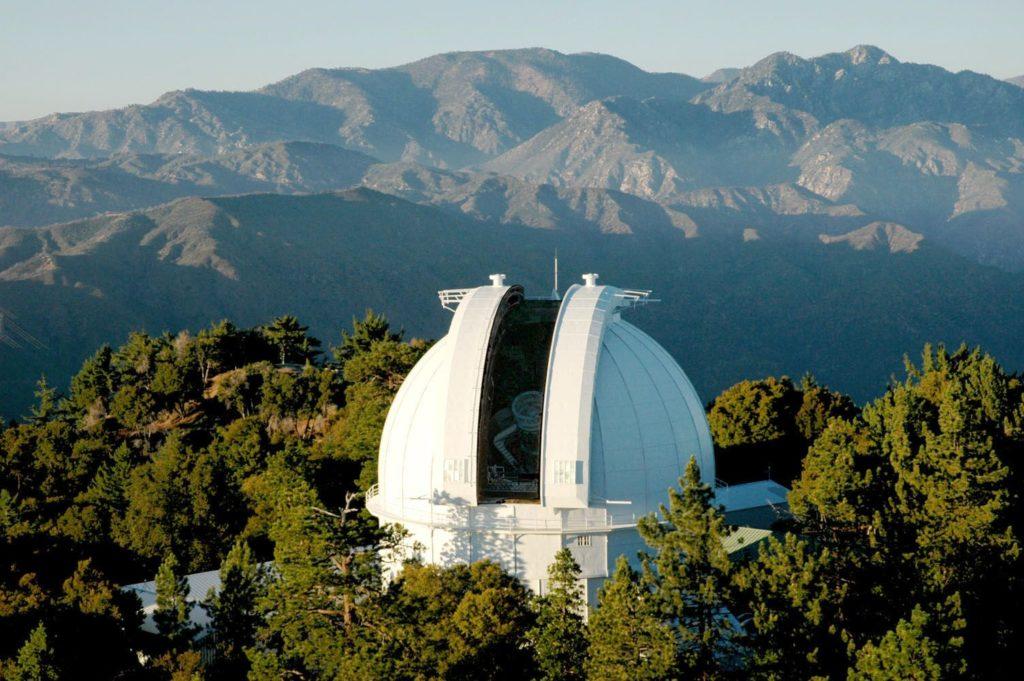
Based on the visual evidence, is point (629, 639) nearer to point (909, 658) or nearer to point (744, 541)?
point (909, 658)

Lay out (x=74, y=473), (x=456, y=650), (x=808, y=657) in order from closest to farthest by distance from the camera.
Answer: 1. (x=808, y=657)
2. (x=456, y=650)
3. (x=74, y=473)

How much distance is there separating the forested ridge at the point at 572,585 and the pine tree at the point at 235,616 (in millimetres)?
58

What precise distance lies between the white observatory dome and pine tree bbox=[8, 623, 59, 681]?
10.5 meters

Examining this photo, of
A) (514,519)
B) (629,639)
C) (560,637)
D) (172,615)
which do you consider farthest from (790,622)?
(172,615)

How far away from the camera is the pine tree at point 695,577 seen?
91.2 feet

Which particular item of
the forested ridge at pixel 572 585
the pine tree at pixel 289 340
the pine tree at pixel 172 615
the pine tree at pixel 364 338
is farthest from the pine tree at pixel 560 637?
the pine tree at pixel 289 340

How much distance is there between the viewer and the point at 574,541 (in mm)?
34188

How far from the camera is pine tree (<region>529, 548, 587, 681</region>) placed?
28641 mm

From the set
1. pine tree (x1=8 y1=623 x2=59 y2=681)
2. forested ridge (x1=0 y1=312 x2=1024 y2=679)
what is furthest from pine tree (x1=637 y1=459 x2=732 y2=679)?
pine tree (x1=8 y1=623 x2=59 y2=681)

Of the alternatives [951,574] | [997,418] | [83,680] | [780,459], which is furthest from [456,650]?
[780,459]

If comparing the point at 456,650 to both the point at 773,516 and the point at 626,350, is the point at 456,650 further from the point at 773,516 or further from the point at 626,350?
the point at 773,516

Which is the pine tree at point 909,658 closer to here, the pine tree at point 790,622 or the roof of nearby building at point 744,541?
the pine tree at point 790,622

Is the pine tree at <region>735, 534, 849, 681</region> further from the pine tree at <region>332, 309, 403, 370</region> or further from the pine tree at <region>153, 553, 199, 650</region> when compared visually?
the pine tree at <region>332, 309, 403, 370</region>

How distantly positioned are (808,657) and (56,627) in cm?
2073
